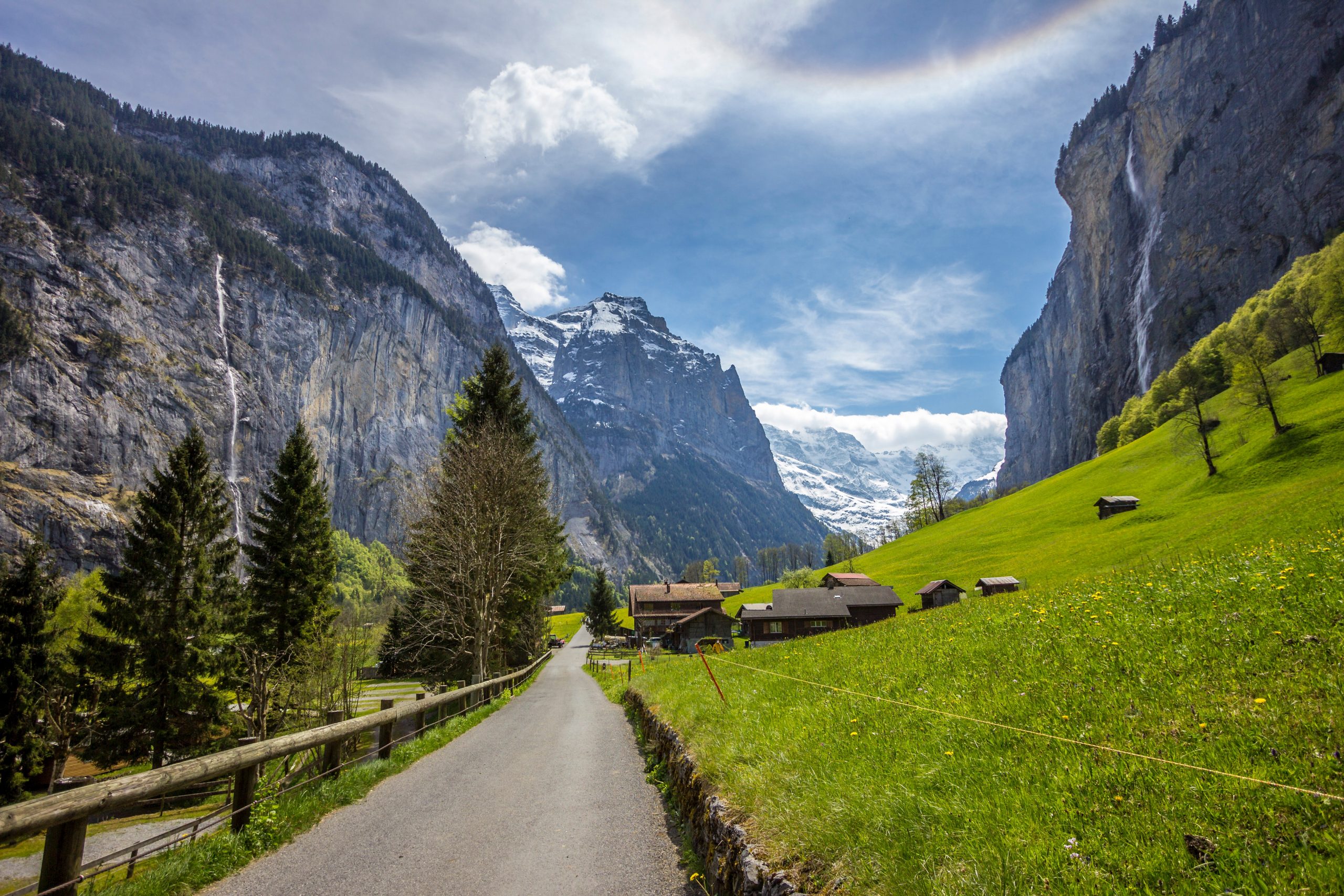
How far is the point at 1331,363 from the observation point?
68062mm

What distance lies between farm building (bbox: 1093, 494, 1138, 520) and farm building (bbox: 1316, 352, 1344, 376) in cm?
2471

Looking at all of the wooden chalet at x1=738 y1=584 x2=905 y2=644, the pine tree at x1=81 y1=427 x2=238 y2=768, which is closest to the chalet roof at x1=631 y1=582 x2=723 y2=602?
the wooden chalet at x1=738 y1=584 x2=905 y2=644

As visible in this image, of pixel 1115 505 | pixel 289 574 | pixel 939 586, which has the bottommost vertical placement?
pixel 939 586

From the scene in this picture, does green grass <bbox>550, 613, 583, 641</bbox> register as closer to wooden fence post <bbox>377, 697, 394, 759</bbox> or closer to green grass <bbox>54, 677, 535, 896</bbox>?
wooden fence post <bbox>377, 697, 394, 759</bbox>

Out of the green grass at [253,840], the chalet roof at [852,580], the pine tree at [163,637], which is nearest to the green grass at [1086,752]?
the green grass at [253,840]

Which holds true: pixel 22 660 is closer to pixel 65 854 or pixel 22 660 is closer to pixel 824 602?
pixel 65 854

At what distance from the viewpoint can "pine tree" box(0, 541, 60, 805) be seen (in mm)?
26781

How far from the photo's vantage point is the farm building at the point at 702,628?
279 feet

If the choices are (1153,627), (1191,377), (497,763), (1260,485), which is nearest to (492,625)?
(497,763)

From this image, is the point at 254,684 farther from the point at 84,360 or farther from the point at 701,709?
the point at 84,360

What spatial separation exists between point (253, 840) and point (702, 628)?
271ft

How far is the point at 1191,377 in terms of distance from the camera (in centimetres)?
9812

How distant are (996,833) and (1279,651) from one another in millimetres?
3981

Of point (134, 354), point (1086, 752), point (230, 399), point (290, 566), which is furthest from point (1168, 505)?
point (134, 354)
